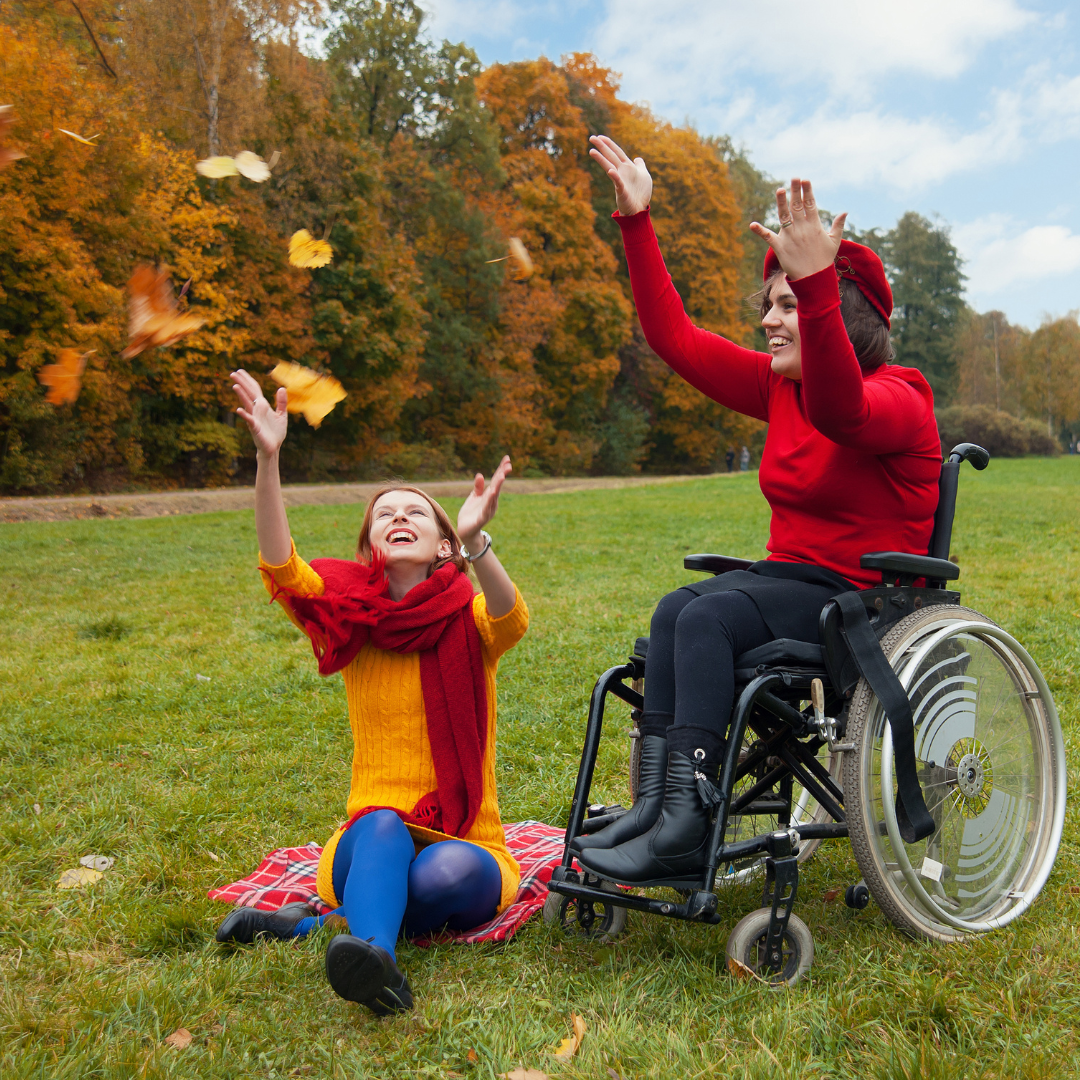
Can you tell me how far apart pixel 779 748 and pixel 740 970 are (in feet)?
1.70

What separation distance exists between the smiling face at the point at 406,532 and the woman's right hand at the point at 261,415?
0.39 metres

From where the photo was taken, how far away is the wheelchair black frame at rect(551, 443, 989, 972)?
2.23 metres

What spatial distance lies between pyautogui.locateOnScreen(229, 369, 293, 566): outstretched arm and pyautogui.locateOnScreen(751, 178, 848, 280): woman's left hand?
1281mm

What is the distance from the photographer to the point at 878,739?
234cm

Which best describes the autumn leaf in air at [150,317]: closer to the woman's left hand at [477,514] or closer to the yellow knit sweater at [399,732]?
the yellow knit sweater at [399,732]

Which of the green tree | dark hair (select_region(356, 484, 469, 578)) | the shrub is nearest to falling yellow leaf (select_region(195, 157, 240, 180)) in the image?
dark hair (select_region(356, 484, 469, 578))

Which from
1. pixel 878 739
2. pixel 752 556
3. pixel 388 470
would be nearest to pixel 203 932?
pixel 878 739

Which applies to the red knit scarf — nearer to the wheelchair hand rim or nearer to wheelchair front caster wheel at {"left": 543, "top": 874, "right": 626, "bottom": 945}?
wheelchair front caster wheel at {"left": 543, "top": 874, "right": 626, "bottom": 945}

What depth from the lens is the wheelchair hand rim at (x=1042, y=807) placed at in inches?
89.5

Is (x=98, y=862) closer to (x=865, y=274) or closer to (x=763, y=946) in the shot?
(x=763, y=946)

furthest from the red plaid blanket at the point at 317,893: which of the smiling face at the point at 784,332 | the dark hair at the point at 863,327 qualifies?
the dark hair at the point at 863,327

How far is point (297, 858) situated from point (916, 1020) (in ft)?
6.03

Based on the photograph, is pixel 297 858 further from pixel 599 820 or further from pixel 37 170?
pixel 37 170

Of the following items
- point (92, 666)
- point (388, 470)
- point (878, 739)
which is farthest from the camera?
point (388, 470)
